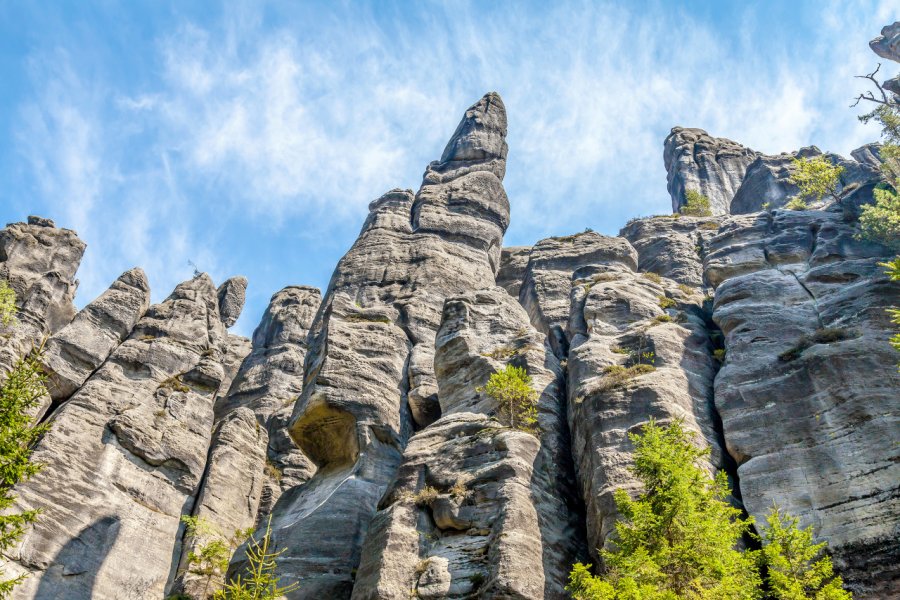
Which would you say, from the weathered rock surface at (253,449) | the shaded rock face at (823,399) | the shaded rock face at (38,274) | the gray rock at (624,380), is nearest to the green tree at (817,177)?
the shaded rock face at (823,399)

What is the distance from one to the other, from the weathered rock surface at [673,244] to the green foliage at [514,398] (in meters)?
25.1

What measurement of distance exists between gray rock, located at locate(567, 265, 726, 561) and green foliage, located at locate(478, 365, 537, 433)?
1.96 m

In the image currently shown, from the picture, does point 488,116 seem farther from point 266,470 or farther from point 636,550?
point 636,550

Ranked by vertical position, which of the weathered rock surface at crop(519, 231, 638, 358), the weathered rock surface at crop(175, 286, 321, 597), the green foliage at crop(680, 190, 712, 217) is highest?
the green foliage at crop(680, 190, 712, 217)

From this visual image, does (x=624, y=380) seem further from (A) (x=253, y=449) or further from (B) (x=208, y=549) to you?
(A) (x=253, y=449)

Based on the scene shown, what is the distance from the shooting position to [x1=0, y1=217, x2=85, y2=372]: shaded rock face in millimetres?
47375

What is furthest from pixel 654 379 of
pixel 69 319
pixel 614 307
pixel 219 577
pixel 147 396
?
pixel 69 319

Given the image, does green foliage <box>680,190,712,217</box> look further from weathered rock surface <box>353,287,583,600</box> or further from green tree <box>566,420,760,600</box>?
green tree <box>566,420,760,600</box>

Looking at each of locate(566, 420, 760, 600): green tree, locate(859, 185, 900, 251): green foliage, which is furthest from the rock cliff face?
locate(566, 420, 760, 600): green tree

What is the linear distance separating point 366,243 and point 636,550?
38382 millimetres

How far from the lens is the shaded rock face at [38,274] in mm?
47375

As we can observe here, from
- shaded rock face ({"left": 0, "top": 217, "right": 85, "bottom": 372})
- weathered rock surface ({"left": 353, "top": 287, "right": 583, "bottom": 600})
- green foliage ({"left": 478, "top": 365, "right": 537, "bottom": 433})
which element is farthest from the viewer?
shaded rock face ({"left": 0, "top": 217, "right": 85, "bottom": 372})

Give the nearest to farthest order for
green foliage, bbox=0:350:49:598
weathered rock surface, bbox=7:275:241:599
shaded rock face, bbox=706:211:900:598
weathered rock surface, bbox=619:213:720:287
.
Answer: green foliage, bbox=0:350:49:598 → shaded rock face, bbox=706:211:900:598 → weathered rock surface, bbox=7:275:241:599 → weathered rock surface, bbox=619:213:720:287

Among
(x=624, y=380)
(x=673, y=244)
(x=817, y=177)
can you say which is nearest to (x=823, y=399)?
(x=624, y=380)
